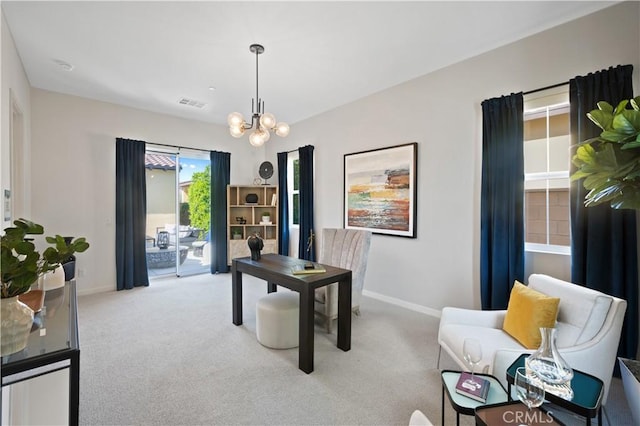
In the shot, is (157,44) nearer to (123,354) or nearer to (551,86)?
(123,354)

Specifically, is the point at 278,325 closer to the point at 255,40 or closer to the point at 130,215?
the point at 255,40

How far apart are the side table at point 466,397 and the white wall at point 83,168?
4.95 m

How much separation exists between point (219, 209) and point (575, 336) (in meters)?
5.31

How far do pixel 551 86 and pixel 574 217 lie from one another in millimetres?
1197

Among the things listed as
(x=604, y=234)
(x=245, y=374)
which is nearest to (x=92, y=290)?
(x=245, y=374)

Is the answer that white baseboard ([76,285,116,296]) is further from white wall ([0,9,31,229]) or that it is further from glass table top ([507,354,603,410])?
glass table top ([507,354,603,410])

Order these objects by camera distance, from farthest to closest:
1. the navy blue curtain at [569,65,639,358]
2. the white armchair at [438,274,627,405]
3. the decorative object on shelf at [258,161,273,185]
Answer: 1. the decorative object on shelf at [258,161,273,185]
2. the navy blue curtain at [569,65,639,358]
3. the white armchair at [438,274,627,405]

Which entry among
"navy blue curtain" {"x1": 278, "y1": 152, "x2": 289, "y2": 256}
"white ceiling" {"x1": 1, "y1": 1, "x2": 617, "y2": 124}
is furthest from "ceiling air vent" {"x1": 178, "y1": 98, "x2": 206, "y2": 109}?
"navy blue curtain" {"x1": 278, "y1": 152, "x2": 289, "y2": 256}

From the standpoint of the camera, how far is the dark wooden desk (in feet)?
7.48

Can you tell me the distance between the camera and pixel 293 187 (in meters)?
5.67

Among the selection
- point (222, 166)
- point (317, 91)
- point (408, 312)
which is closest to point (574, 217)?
point (408, 312)

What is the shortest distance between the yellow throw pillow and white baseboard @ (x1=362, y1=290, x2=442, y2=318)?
133 centimetres

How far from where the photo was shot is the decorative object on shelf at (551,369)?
1.27 meters

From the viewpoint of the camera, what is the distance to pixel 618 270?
2150mm
